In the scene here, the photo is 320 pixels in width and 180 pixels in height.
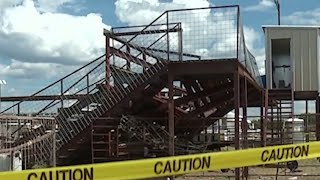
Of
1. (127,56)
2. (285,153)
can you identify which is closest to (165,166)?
(285,153)

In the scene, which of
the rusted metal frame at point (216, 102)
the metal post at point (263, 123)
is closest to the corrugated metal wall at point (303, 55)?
the metal post at point (263, 123)

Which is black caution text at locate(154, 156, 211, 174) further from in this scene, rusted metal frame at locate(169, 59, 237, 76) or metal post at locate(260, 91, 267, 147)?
metal post at locate(260, 91, 267, 147)

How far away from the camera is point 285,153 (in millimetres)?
8188

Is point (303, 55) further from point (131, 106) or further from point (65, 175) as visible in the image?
point (65, 175)

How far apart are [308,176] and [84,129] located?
23.3 ft

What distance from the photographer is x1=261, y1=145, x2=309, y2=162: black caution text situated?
7.91m

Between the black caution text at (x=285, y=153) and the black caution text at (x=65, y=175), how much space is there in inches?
102

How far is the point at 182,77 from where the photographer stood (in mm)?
18531

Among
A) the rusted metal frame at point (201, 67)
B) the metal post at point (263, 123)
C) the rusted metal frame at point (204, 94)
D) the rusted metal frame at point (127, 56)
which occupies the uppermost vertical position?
the rusted metal frame at point (127, 56)

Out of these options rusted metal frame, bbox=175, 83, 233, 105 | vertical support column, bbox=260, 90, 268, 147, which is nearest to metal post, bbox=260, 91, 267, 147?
vertical support column, bbox=260, 90, 268, 147

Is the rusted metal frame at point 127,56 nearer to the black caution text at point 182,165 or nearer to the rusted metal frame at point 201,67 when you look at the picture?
the rusted metal frame at point 201,67

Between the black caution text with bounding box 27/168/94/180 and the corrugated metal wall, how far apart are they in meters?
19.9

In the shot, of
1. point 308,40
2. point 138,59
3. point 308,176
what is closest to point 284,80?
point 308,40

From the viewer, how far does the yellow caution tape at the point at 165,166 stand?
6.26 metres
